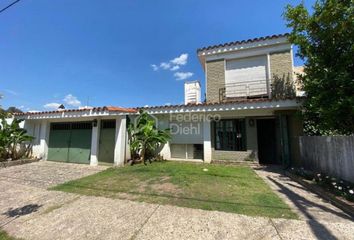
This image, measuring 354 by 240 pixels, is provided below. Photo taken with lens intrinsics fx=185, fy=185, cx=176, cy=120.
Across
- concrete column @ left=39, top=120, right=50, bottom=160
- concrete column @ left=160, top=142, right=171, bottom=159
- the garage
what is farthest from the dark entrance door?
concrete column @ left=39, top=120, right=50, bottom=160

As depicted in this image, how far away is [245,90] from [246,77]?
2.84 ft

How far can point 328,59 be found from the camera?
7.17m

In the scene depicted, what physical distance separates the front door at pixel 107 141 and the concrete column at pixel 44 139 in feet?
15.8

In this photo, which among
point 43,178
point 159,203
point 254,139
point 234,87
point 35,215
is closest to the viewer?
point 35,215

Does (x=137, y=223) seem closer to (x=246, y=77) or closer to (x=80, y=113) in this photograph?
(x=80, y=113)

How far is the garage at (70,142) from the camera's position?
1173 centimetres

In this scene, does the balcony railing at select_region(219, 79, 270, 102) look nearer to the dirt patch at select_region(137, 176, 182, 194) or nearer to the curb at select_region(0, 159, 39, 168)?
the dirt patch at select_region(137, 176, 182, 194)

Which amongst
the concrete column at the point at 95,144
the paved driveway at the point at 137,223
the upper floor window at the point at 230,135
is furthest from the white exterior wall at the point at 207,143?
the concrete column at the point at 95,144

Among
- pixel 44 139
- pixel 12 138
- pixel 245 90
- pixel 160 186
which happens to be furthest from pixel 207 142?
A: pixel 12 138

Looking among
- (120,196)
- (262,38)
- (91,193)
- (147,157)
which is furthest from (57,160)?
(262,38)

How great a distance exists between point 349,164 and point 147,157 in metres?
9.34

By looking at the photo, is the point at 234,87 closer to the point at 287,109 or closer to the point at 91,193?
the point at 287,109

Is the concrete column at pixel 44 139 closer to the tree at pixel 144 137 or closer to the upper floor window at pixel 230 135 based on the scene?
the tree at pixel 144 137

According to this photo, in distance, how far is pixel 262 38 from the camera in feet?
38.0
